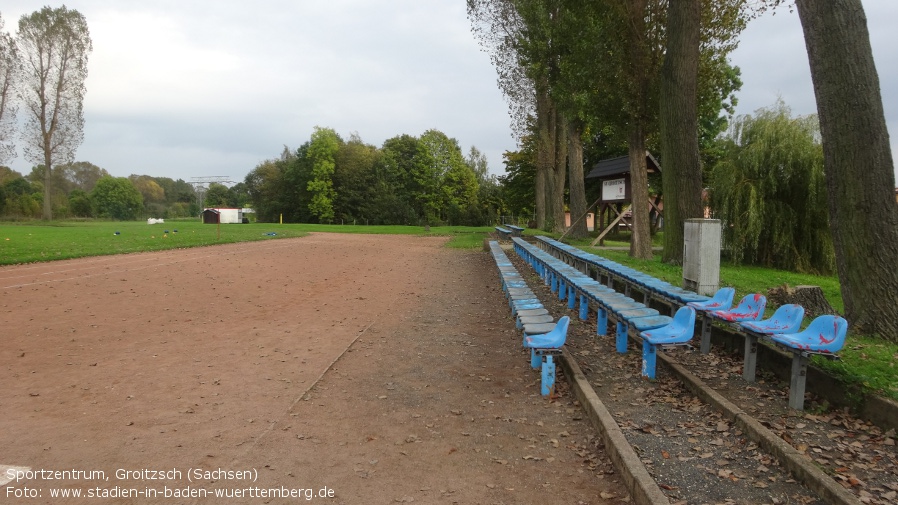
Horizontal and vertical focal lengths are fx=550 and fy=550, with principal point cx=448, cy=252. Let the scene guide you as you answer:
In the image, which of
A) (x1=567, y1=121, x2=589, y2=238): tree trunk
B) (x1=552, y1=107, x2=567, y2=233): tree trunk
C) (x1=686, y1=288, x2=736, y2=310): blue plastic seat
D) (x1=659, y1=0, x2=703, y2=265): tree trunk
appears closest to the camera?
(x1=686, y1=288, x2=736, y2=310): blue plastic seat

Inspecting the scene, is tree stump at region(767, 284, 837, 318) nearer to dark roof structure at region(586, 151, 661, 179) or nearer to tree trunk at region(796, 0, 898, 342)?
tree trunk at region(796, 0, 898, 342)

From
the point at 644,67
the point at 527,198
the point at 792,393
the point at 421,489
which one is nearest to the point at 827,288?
the point at 644,67

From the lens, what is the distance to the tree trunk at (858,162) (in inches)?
235

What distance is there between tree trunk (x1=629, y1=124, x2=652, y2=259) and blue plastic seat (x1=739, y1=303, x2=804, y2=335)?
411 inches

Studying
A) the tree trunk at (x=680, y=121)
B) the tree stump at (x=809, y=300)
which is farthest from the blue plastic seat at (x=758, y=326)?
the tree trunk at (x=680, y=121)

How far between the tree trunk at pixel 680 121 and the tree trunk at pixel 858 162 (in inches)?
208

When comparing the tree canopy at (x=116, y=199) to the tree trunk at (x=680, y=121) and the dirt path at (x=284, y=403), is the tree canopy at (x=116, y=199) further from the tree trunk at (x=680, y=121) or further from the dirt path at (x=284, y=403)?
the tree trunk at (x=680, y=121)

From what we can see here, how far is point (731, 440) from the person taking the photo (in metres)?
4.09

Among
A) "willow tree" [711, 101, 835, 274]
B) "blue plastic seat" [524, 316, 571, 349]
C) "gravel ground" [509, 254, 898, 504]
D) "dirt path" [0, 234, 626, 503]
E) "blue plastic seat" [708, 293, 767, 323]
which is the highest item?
"willow tree" [711, 101, 835, 274]

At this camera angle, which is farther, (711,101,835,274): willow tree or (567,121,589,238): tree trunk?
(567,121,589,238): tree trunk

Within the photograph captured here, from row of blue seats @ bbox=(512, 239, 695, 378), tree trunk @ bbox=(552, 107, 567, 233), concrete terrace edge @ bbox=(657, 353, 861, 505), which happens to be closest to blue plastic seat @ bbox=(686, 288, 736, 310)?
row of blue seats @ bbox=(512, 239, 695, 378)

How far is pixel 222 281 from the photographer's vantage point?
13016 millimetres

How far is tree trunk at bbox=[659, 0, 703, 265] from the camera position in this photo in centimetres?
1138

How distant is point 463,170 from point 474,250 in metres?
47.9
